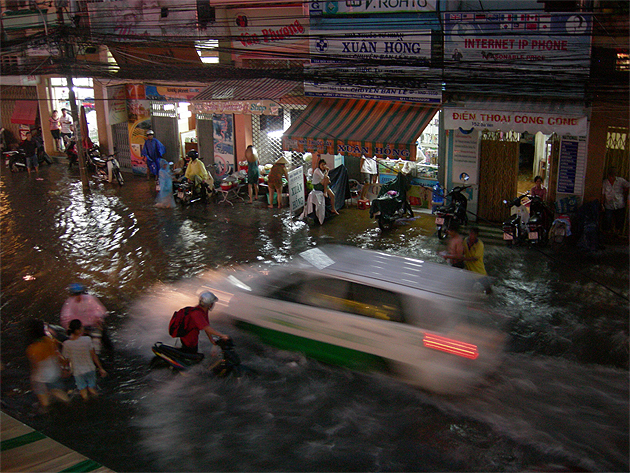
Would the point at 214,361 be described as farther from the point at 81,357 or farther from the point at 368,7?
the point at 368,7

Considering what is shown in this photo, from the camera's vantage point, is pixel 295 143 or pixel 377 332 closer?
pixel 377 332

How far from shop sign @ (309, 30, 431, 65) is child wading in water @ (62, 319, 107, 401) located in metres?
9.06

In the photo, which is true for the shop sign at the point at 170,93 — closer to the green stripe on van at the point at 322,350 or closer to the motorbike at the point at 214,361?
the green stripe on van at the point at 322,350

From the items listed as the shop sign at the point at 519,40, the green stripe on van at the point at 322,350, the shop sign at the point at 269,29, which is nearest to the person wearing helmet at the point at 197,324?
the green stripe on van at the point at 322,350

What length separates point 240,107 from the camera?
1536 centimetres

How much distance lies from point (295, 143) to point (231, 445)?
29.5 feet

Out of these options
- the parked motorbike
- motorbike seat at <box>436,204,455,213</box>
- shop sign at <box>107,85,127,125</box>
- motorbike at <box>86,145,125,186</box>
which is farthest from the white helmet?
the parked motorbike

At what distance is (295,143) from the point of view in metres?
14.1

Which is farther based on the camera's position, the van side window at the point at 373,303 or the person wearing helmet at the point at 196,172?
the person wearing helmet at the point at 196,172

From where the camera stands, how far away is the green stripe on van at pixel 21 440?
19.3ft

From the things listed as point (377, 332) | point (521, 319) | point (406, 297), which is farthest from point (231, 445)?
point (521, 319)

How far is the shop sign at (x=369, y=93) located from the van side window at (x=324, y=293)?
7068mm

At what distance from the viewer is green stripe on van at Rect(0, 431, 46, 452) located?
5.90m

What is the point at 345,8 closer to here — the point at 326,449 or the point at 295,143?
the point at 295,143
